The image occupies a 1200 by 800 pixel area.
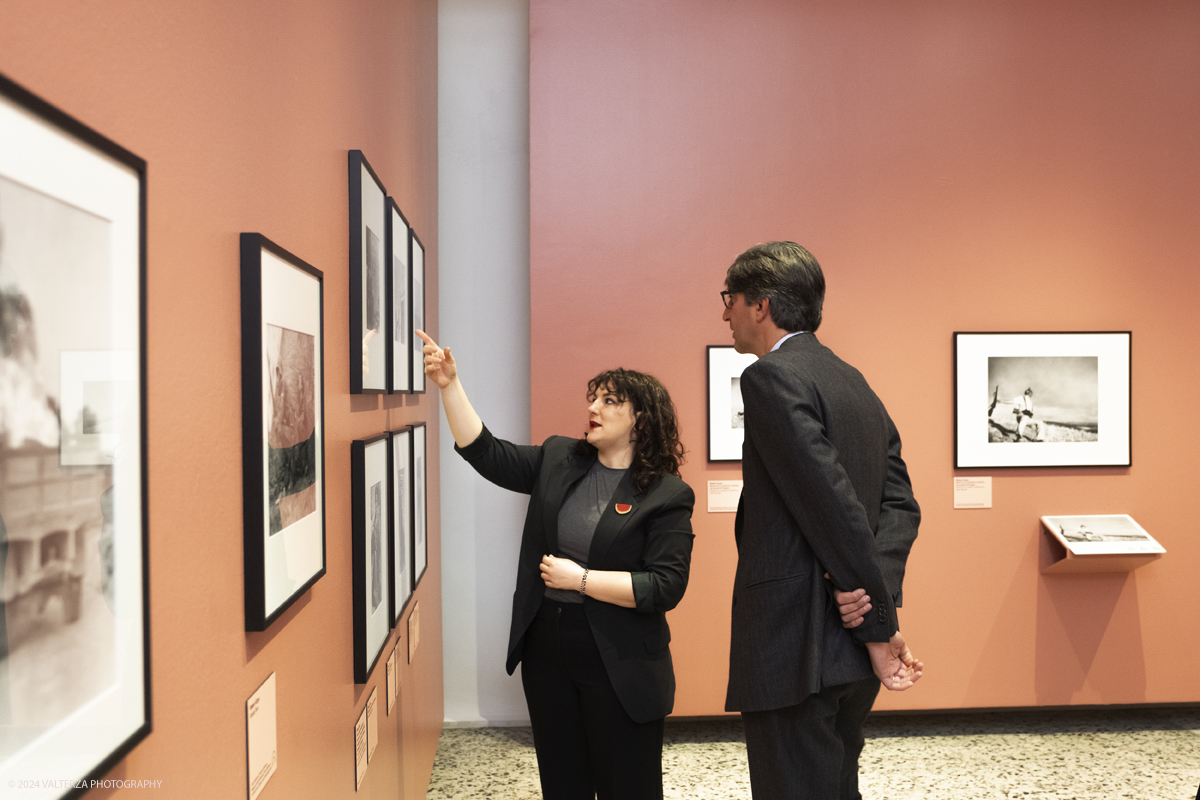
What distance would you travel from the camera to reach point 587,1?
158 inches

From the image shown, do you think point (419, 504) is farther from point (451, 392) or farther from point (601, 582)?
point (601, 582)

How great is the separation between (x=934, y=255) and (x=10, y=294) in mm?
4300

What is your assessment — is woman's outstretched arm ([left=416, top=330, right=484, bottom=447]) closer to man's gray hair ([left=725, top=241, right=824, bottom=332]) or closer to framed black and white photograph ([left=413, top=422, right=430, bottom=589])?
framed black and white photograph ([left=413, top=422, right=430, bottom=589])

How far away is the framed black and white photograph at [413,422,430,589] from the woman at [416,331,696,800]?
57cm

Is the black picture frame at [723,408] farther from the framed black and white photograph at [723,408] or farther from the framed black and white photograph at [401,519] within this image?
the framed black and white photograph at [401,519]

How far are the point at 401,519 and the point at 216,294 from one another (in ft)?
5.32

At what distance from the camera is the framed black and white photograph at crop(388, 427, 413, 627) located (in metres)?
2.42

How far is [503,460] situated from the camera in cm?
255

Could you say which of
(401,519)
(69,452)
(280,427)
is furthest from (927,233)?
(69,452)

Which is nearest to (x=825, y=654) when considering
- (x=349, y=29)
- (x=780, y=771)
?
(x=780, y=771)

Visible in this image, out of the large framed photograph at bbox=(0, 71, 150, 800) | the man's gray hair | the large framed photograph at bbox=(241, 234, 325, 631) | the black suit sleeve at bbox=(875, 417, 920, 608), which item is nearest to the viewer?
the large framed photograph at bbox=(0, 71, 150, 800)

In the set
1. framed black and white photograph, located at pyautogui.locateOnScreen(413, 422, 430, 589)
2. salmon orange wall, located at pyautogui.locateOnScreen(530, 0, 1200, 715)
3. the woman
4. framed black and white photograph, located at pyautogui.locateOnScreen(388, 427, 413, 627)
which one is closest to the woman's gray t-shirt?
the woman

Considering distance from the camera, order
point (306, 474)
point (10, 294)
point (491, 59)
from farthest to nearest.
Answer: point (491, 59) < point (306, 474) < point (10, 294)

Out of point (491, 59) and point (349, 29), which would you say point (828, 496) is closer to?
point (349, 29)
